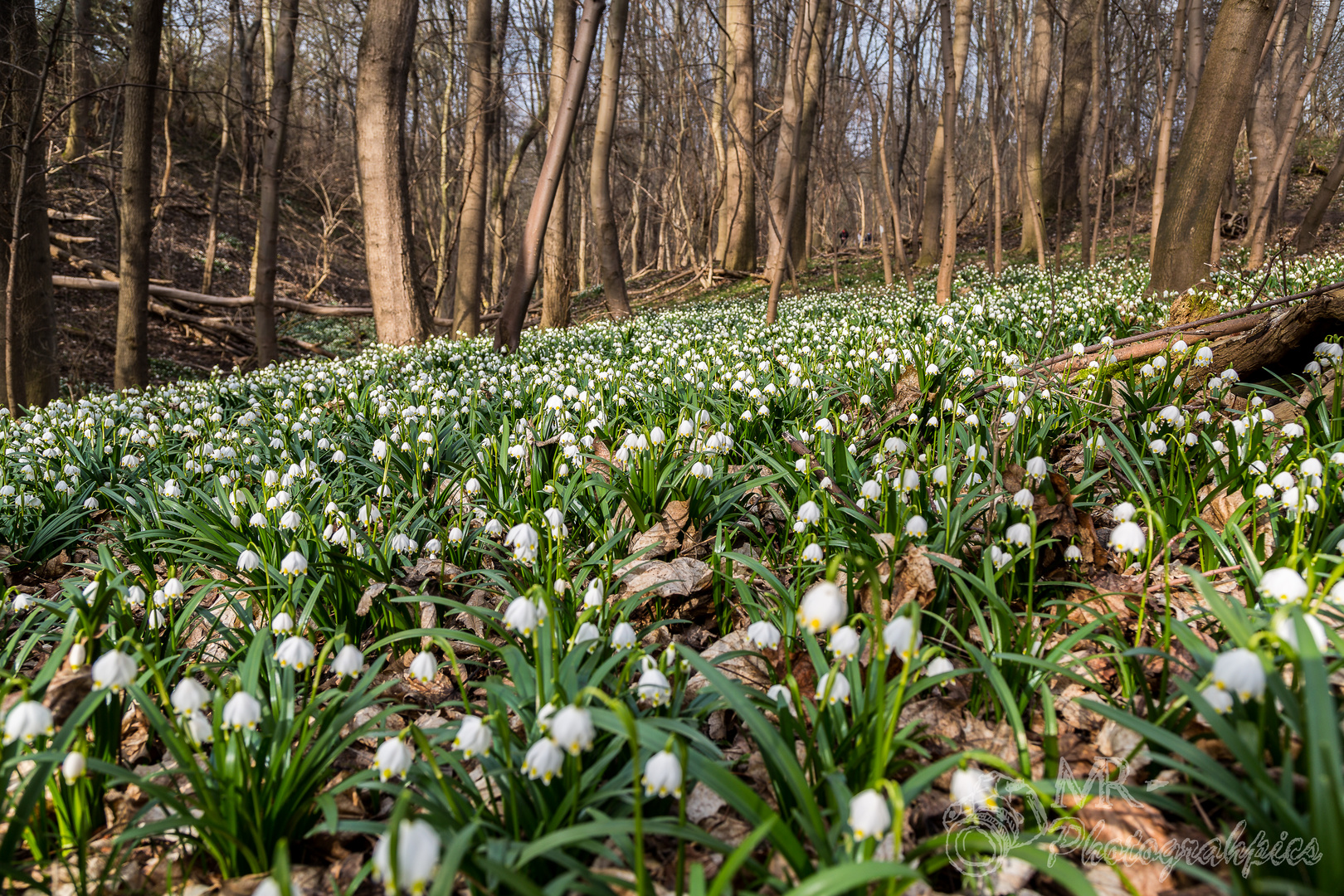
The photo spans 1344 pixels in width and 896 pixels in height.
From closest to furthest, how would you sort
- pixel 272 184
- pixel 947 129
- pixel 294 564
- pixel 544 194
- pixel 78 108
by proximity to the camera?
pixel 294 564, pixel 544 194, pixel 947 129, pixel 272 184, pixel 78 108

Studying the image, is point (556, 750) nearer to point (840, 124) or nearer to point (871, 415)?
point (871, 415)

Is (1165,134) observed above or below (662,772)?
above

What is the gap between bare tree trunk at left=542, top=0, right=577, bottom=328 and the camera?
10.9 metres

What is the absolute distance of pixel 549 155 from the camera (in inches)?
304

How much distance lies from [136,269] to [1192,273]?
33.9 feet

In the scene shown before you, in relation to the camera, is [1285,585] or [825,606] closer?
[825,606]

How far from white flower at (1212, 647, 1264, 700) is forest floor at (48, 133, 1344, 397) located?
12.1 m

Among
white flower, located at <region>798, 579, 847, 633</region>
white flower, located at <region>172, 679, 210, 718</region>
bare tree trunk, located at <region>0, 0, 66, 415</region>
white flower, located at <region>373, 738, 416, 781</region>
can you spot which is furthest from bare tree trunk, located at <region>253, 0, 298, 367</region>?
white flower, located at <region>798, 579, 847, 633</region>

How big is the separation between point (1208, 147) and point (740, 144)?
11.2 meters

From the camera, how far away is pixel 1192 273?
6699 mm

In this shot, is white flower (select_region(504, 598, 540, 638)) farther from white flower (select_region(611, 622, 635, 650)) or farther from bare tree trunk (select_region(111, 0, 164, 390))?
bare tree trunk (select_region(111, 0, 164, 390))

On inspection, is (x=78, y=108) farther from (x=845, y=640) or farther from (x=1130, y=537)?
(x=1130, y=537)

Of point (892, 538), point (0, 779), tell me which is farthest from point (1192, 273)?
point (0, 779)

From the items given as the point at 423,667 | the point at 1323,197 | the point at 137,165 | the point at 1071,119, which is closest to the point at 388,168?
the point at 137,165
